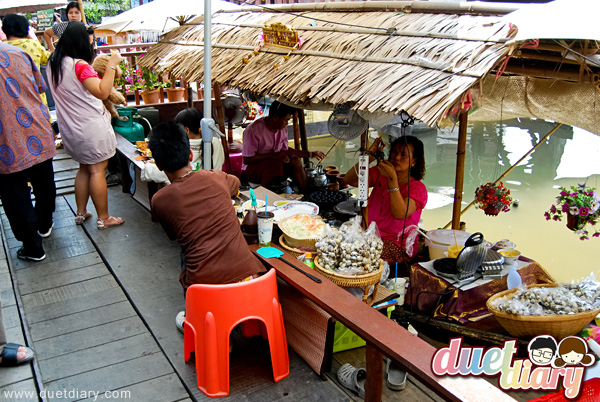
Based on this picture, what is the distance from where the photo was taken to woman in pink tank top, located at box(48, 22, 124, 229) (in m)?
4.53

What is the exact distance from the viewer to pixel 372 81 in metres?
3.71

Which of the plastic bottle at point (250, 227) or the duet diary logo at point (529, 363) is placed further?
the plastic bottle at point (250, 227)

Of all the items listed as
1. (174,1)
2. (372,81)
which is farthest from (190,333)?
(174,1)

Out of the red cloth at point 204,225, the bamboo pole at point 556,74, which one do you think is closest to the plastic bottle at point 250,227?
the red cloth at point 204,225

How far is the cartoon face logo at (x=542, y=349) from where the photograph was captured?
2.99 meters

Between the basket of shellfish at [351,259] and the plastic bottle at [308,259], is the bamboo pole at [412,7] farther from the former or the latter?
the plastic bottle at [308,259]

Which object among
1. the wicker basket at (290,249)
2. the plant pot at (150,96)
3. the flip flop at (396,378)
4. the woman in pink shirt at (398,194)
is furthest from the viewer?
the plant pot at (150,96)

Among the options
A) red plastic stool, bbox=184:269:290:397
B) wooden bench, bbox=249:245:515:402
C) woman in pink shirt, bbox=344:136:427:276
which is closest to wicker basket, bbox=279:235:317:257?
wooden bench, bbox=249:245:515:402

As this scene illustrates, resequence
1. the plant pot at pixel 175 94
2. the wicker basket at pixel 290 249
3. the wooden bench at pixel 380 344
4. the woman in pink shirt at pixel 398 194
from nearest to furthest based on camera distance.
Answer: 1. the wooden bench at pixel 380 344
2. the wicker basket at pixel 290 249
3. the woman in pink shirt at pixel 398 194
4. the plant pot at pixel 175 94

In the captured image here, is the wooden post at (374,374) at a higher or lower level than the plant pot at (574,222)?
lower

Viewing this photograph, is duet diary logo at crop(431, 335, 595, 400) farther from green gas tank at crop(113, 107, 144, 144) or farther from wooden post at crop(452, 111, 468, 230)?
green gas tank at crop(113, 107, 144, 144)

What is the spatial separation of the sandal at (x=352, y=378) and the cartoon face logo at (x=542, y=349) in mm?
1013

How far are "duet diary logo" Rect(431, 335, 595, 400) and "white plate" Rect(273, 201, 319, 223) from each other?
1739mm

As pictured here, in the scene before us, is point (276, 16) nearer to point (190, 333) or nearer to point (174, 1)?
point (174, 1)
